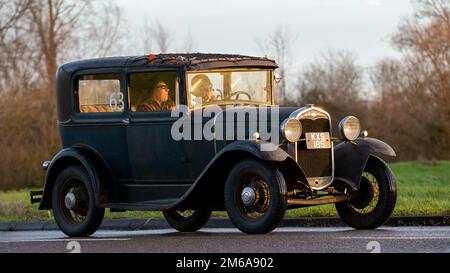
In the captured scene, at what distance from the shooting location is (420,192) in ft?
57.4

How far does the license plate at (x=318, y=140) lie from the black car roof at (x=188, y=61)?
157cm

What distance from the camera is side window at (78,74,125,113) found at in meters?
12.5

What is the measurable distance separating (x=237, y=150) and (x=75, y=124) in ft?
9.25

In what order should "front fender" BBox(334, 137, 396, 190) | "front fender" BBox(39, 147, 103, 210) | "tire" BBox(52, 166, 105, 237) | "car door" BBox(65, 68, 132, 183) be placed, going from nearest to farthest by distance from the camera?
"front fender" BBox(334, 137, 396, 190)
"front fender" BBox(39, 147, 103, 210)
"tire" BBox(52, 166, 105, 237)
"car door" BBox(65, 68, 132, 183)

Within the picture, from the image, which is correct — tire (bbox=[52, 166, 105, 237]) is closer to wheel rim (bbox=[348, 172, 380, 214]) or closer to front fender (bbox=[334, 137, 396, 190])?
front fender (bbox=[334, 137, 396, 190])

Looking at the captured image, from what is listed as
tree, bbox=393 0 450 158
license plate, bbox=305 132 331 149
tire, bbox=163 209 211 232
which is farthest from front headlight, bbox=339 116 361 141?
tree, bbox=393 0 450 158

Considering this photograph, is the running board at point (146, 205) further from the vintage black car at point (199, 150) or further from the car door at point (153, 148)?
the car door at point (153, 148)

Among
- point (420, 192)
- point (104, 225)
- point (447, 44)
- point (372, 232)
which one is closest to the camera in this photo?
point (372, 232)

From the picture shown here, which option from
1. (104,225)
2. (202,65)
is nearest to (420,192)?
(104,225)

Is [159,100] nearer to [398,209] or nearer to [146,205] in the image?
[146,205]

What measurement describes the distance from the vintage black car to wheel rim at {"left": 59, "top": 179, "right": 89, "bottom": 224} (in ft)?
0.05

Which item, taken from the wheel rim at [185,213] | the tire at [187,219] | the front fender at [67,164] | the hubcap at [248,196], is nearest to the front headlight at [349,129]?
the hubcap at [248,196]

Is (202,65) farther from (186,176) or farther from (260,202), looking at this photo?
(260,202)

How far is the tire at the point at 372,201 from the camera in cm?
1134
